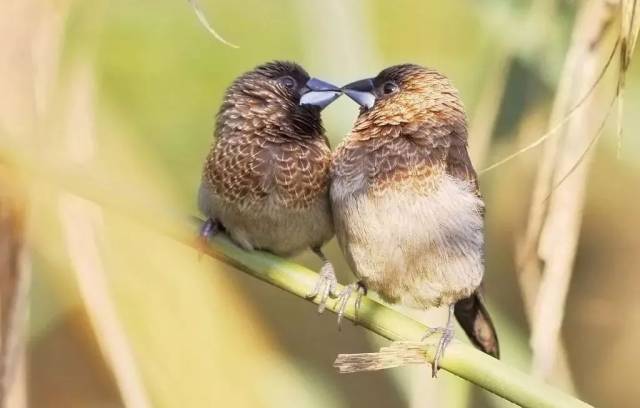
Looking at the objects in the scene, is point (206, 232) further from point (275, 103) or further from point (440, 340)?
point (440, 340)

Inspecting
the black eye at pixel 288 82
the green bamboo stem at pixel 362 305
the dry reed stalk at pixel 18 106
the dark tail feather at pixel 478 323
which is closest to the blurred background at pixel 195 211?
the dry reed stalk at pixel 18 106

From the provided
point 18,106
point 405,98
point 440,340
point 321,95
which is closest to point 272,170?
point 321,95

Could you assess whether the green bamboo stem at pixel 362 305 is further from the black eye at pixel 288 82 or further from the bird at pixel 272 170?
the black eye at pixel 288 82

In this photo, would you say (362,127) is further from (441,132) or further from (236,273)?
(236,273)

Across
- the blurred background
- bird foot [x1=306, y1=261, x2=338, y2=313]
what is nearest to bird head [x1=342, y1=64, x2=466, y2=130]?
bird foot [x1=306, y1=261, x2=338, y2=313]

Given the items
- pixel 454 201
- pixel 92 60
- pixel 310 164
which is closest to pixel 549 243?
pixel 454 201

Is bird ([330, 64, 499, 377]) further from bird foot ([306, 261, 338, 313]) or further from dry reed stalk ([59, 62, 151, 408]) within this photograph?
dry reed stalk ([59, 62, 151, 408])
